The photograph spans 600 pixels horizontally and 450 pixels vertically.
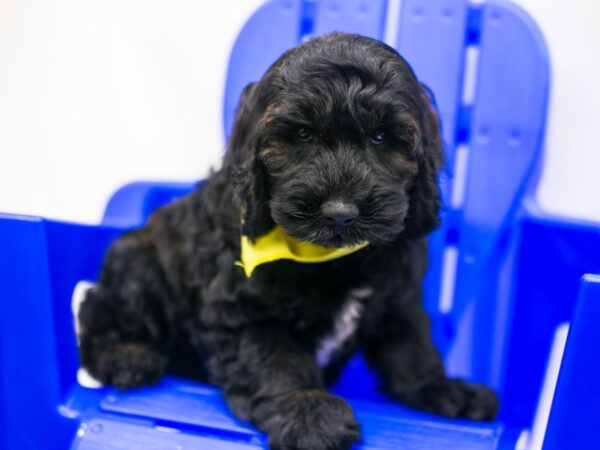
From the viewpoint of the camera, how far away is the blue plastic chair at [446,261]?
211 centimetres

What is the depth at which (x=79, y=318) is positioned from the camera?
8.38 feet

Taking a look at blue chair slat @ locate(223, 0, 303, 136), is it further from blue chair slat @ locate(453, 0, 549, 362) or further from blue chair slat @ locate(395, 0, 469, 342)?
blue chair slat @ locate(453, 0, 549, 362)

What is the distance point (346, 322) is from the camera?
7.07ft

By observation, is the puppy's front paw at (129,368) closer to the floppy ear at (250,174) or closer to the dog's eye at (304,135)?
the floppy ear at (250,174)

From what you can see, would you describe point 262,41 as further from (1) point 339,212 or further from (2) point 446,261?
(1) point 339,212

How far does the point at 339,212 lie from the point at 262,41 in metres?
1.52

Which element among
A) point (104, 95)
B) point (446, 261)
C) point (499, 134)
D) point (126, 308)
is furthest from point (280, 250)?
point (104, 95)

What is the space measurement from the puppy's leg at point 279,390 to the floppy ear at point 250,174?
0.33 meters

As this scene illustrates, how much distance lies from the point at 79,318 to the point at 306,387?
96 cm

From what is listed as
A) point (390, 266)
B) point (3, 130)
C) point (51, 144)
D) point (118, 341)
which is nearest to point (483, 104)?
point (390, 266)

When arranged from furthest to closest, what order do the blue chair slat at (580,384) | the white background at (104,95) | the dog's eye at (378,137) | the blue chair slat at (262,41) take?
1. the white background at (104,95)
2. the blue chair slat at (262,41)
3. the dog's eye at (378,137)
4. the blue chair slat at (580,384)

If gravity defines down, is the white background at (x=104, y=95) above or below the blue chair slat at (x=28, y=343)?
above

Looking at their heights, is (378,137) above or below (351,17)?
below

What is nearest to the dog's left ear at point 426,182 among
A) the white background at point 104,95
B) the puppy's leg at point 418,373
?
the puppy's leg at point 418,373
